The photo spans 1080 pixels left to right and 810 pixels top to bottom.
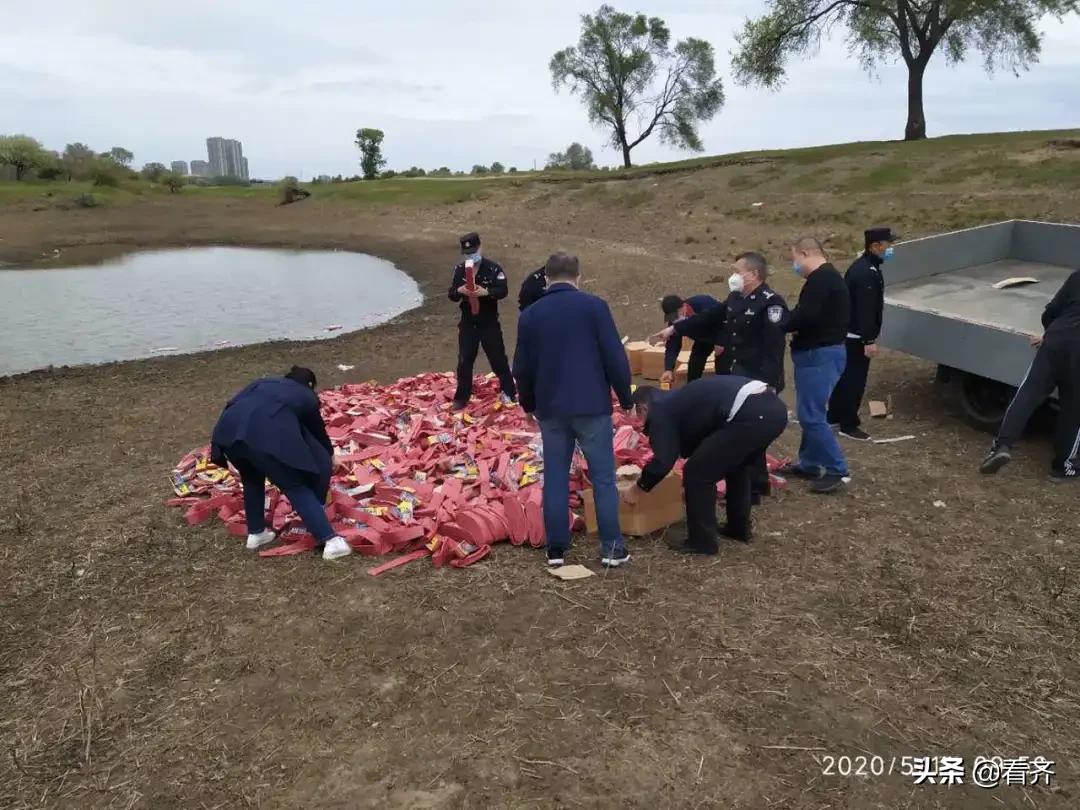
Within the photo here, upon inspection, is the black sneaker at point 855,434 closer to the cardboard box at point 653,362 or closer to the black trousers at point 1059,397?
the black trousers at point 1059,397

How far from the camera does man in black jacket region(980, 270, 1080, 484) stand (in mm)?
5848

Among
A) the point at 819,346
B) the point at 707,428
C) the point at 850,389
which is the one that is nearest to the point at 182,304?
the point at 850,389

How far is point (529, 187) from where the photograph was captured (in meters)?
36.7

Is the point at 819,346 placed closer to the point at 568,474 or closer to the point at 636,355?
the point at 568,474

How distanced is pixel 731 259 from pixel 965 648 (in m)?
15.6

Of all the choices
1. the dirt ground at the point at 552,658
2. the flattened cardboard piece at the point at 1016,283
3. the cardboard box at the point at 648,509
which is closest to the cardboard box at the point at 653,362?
the dirt ground at the point at 552,658

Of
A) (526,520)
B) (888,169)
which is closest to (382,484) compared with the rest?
(526,520)

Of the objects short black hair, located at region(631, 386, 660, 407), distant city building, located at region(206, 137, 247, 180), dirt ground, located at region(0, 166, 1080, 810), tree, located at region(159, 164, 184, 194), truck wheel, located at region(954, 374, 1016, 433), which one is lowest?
dirt ground, located at region(0, 166, 1080, 810)

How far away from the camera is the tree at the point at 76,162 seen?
5256cm

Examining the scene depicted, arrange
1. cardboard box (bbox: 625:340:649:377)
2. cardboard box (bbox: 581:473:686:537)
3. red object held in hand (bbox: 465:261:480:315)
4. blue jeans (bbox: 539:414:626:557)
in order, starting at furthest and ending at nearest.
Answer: cardboard box (bbox: 625:340:649:377)
red object held in hand (bbox: 465:261:480:315)
cardboard box (bbox: 581:473:686:537)
blue jeans (bbox: 539:414:626:557)

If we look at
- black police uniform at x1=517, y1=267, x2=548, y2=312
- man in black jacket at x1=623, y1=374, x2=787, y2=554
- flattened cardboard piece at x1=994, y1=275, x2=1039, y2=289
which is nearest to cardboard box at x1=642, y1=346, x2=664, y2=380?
black police uniform at x1=517, y1=267, x2=548, y2=312

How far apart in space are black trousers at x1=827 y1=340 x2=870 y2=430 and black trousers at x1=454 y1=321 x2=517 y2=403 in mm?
3215

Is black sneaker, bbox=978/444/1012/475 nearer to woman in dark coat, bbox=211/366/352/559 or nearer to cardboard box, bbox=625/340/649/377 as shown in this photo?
cardboard box, bbox=625/340/649/377

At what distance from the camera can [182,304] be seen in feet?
59.8
